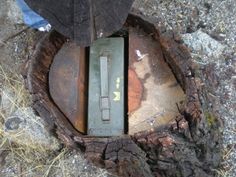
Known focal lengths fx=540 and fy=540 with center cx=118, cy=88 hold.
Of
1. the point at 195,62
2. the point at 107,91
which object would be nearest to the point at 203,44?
the point at 195,62

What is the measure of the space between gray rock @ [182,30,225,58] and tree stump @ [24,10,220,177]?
1.11 feet

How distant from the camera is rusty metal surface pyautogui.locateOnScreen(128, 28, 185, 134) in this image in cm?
282

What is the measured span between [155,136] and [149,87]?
16.3 inches

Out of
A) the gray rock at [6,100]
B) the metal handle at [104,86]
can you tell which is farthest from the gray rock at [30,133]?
the metal handle at [104,86]

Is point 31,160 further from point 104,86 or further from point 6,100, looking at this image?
point 104,86

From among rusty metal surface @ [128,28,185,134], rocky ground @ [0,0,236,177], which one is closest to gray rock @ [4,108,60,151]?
rocky ground @ [0,0,236,177]

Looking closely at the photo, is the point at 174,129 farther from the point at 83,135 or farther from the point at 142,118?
the point at 83,135

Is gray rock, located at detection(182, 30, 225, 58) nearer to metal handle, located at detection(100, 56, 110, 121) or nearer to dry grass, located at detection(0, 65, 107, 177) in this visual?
metal handle, located at detection(100, 56, 110, 121)

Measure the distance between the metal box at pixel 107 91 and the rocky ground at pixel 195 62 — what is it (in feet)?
0.89

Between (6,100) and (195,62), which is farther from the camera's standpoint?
(6,100)

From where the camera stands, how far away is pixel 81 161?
10.0 ft

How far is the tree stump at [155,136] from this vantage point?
256 centimetres

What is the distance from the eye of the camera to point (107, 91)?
2.93 meters

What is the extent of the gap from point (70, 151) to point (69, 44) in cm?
61
